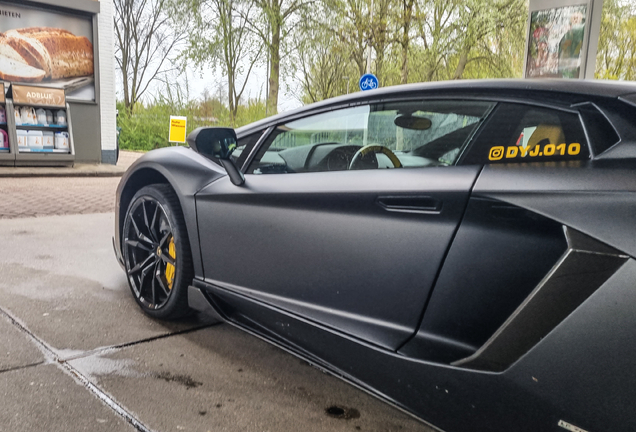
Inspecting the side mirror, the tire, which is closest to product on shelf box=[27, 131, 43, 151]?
the tire

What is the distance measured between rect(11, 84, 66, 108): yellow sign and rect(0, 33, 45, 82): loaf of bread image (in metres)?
0.42

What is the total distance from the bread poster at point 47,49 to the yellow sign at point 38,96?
41 cm

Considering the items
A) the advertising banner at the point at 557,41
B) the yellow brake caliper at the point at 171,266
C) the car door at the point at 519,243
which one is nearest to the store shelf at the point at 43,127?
the advertising banner at the point at 557,41

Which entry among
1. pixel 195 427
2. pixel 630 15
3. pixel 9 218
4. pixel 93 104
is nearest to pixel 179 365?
pixel 195 427

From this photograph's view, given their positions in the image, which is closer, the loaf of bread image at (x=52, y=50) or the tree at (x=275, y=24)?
the loaf of bread image at (x=52, y=50)

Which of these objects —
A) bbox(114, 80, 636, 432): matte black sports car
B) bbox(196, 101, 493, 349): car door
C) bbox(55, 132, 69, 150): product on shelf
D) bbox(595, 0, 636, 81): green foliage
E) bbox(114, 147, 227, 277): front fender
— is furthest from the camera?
bbox(595, 0, 636, 81): green foliage

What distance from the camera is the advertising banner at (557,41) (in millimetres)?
6684

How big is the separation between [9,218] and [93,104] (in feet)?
26.2

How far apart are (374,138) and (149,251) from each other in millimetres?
1496

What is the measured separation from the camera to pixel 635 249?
118 cm

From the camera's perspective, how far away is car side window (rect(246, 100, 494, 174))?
175 centimetres

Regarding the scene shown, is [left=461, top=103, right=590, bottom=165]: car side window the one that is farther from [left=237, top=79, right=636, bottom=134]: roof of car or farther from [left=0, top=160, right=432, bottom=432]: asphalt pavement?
[left=0, top=160, right=432, bottom=432]: asphalt pavement

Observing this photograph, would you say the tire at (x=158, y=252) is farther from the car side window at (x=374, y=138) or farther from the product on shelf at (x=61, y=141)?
the product on shelf at (x=61, y=141)

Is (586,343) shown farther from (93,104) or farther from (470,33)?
(470,33)
